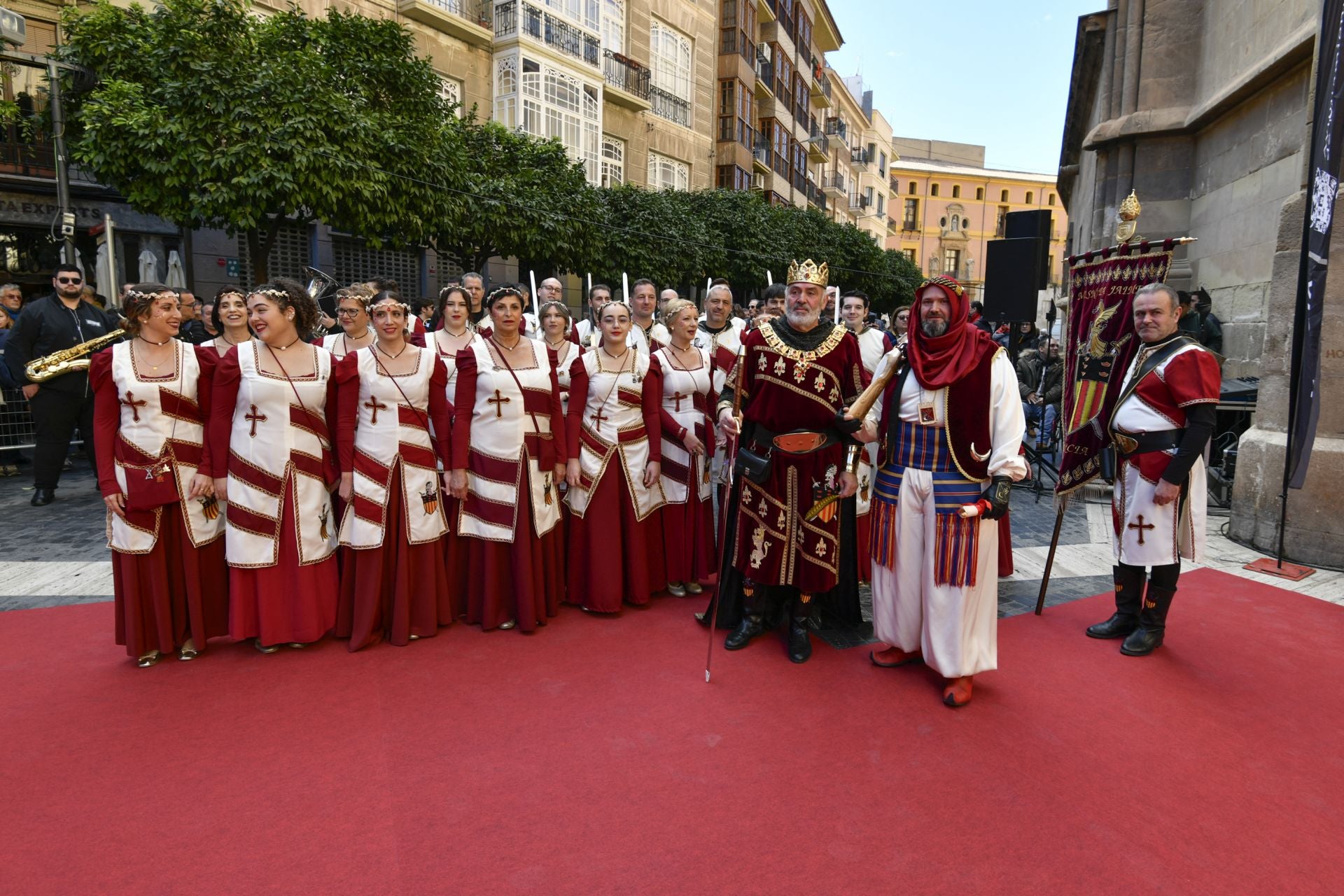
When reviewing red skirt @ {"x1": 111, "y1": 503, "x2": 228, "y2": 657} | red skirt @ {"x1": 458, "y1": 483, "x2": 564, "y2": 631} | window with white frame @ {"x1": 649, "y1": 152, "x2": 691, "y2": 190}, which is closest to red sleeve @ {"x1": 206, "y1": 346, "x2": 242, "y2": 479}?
red skirt @ {"x1": 111, "y1": 503, "x2": 228, "y2": 657}

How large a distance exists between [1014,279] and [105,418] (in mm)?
8618

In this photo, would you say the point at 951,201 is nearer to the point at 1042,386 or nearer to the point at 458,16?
the point at 458,16

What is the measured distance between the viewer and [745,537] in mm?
4129

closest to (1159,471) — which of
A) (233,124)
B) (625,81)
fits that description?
(233,124)

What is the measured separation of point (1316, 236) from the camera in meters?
5.19

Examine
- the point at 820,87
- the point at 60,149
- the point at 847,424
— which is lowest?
the point at 847,424

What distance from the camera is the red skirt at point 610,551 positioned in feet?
15.2

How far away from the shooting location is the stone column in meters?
5.62

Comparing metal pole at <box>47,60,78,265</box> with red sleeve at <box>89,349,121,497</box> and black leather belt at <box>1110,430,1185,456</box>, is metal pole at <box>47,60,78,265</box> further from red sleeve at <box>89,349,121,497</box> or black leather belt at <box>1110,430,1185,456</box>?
black leather belt at <box>1110,430,1185,456</box>

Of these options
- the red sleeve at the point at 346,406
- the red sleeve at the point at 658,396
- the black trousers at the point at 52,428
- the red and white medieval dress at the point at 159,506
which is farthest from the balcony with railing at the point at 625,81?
the red and white medieval dress at the point at 159,506

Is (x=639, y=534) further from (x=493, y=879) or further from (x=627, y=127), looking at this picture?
(x=627, y=127)

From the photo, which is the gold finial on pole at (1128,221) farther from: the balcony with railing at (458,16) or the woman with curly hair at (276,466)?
the balcony with railing at (458,16)

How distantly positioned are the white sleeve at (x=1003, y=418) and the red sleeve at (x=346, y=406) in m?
3.09

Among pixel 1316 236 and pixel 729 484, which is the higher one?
pixel 1316 236
